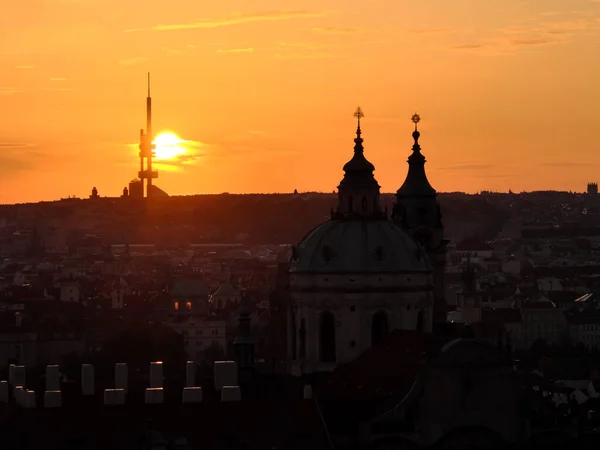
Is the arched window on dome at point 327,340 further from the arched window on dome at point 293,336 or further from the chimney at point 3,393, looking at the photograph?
the chimney at point 3,393

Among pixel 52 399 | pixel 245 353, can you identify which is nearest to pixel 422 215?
pixel 245 353

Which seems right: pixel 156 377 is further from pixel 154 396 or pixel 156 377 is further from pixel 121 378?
pixel 154 396

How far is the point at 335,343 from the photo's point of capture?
275 feet

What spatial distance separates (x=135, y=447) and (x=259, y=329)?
94.2 metres

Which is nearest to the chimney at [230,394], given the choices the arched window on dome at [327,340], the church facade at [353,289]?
the church facade at [353,289]

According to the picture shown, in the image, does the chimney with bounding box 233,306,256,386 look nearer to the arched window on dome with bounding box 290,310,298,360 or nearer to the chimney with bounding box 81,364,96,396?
the chimney with bounding box 81,364,96,396

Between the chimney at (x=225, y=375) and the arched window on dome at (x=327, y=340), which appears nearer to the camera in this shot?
the chimney at (x=225, y=375)

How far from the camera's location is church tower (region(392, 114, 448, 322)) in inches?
3514

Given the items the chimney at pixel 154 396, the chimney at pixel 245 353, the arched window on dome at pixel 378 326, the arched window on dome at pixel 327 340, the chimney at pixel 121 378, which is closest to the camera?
the chimney at pixel 154 396

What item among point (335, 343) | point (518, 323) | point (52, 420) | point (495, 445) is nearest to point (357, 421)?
point (495, 445)

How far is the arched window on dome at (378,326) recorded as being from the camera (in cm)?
8350

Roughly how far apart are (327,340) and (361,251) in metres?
2.97

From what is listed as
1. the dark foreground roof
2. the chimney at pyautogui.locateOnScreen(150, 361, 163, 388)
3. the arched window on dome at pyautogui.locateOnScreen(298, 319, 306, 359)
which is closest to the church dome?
the arched window on dome at pyautogui.locateOnScreen(298, 319, 306, 359)

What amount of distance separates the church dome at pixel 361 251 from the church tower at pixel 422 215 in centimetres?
318
